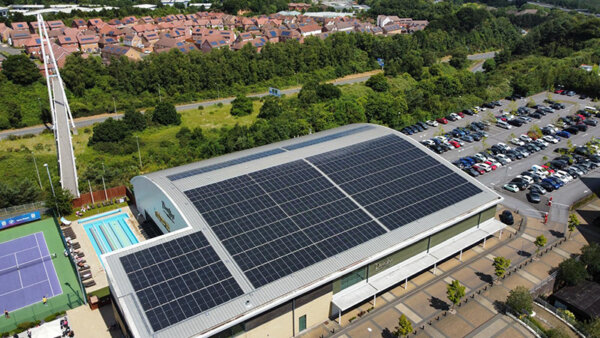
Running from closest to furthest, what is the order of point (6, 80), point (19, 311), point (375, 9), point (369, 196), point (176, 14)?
1. point (19, 311)
2. point (369, 196)
3. point (6, 80)
4. point (176, 14)
5. point (375, 9)

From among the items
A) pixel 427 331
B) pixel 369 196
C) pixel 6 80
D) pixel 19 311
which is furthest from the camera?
pixel 6 80

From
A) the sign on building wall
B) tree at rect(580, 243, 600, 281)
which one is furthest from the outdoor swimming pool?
tree at rect(580, 243, 600, 281)

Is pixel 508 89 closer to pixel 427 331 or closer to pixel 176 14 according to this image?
pixel 427 331

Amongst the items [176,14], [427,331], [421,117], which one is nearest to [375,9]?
[176,14]

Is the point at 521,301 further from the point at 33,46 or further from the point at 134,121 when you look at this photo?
the point at 33,46

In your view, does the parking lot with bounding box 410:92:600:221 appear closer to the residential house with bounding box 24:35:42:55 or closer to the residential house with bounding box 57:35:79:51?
the residential house with bounding box 24:35:42:55

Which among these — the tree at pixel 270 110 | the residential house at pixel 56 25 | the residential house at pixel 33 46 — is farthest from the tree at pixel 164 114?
the residential house at pixel 56 25

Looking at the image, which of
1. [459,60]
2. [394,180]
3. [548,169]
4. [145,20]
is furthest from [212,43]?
[394,180]
